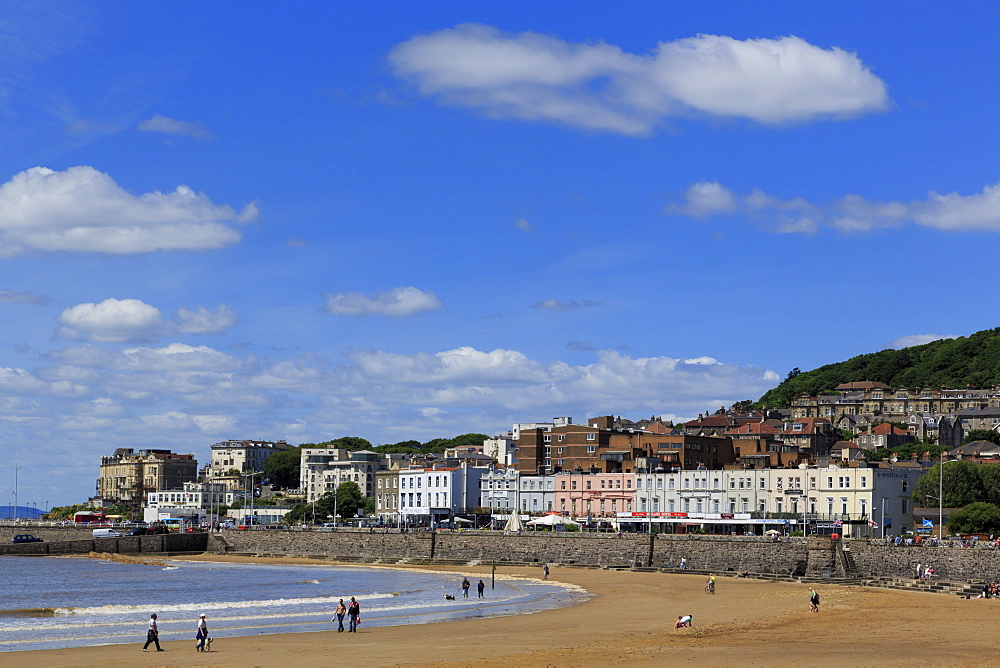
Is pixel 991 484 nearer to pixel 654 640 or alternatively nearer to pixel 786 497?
pixel 786 497

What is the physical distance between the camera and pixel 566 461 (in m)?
149

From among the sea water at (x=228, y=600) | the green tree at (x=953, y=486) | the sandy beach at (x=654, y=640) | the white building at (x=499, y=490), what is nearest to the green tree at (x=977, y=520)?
the green tree at (x=953, y=486)

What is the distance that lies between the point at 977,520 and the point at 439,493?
72.7 meters

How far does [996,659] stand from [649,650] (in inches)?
474

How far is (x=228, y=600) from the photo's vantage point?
72.8 meters

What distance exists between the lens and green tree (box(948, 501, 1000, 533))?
9988 centimetres

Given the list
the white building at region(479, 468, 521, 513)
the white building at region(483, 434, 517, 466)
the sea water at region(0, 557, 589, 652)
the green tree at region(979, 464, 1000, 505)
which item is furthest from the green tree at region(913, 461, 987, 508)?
the white building at region(483, 434, 517, 466)

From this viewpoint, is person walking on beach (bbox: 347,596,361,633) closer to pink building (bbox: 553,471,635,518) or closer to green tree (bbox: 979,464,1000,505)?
pink building (bbox: 553,471,635,518)

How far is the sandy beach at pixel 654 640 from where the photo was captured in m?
42.2

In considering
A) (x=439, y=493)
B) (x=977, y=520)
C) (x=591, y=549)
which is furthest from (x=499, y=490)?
(x=977, y=520)

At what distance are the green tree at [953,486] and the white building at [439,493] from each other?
5930cm

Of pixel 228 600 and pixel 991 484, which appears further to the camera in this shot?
pixel 991 484

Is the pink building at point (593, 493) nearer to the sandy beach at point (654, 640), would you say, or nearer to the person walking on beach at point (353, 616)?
the sandy beach at point (654, 640)

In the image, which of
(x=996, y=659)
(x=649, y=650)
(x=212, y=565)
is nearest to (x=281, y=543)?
(x=212, y=565)
